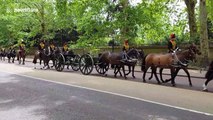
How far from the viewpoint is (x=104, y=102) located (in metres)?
10.7

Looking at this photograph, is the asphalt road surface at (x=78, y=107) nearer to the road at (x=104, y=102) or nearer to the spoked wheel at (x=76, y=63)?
the road at (x=104, y=102)

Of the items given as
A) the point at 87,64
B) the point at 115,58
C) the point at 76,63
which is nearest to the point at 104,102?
the point at 115,58

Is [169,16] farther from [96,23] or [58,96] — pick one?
[58,96]

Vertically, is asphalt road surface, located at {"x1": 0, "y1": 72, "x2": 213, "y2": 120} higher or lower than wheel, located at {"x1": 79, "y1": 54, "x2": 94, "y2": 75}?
lower

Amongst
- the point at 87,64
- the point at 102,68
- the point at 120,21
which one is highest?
the point at 120,21

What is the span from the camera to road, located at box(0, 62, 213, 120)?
8805 millimetres

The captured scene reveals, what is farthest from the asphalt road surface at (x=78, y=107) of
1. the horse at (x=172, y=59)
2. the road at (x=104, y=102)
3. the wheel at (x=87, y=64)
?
the wheel at (x=87, y=64)

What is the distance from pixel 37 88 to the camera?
14.1 m

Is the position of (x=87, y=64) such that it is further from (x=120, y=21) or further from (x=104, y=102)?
(x=104, y=102)

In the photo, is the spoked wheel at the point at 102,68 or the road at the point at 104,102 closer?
the road at the point at 104,102

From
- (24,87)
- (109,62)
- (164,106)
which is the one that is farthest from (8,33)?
(164,106)

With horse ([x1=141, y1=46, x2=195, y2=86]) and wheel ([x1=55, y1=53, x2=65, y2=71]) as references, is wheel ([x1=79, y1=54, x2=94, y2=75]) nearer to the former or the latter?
wheel ([x1=55, y1=53, x2=65, y2=71])

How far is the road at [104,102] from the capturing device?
8805 mm

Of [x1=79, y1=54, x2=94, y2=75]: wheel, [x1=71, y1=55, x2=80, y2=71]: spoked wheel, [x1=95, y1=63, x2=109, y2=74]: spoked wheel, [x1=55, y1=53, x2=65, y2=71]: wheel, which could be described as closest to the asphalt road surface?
[x1=95, y1=63, x2=109, y2=74]: spoked wheel
